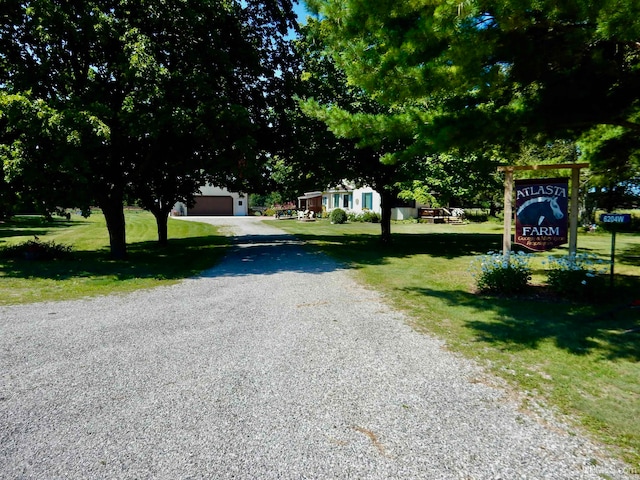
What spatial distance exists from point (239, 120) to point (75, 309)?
23.1 feet

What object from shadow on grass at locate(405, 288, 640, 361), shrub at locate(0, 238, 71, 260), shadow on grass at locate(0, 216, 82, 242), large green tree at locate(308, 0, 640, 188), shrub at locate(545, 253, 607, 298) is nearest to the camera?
large green tree at locate(308, 0, 640, 188)

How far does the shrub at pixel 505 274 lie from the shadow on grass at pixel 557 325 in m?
0.36

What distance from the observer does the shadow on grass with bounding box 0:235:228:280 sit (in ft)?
33.5

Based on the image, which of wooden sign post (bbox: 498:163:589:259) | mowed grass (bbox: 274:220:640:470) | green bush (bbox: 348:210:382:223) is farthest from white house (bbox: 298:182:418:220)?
wooden sign post (bbox: 498:163:589:259)

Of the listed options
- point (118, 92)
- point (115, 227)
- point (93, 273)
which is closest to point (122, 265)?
point (93, 273)

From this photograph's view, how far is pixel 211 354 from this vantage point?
479 cm

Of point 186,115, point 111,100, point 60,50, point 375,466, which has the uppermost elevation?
point 60,50

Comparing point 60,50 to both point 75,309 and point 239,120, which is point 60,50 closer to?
point 239,120

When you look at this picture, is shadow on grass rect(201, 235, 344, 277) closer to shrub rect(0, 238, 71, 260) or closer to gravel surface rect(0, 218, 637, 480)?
gravel surface rect(0, 218, 637, 480)

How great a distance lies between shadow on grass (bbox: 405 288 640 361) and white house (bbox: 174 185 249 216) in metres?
45.6

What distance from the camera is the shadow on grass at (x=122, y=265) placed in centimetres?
1022

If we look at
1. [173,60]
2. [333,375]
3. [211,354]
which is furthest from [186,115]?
[333,375]

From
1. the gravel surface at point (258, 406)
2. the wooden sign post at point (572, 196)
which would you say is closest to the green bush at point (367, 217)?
the wooden sign post at point (572, 196)

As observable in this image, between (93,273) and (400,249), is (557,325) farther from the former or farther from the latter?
(93,273)
